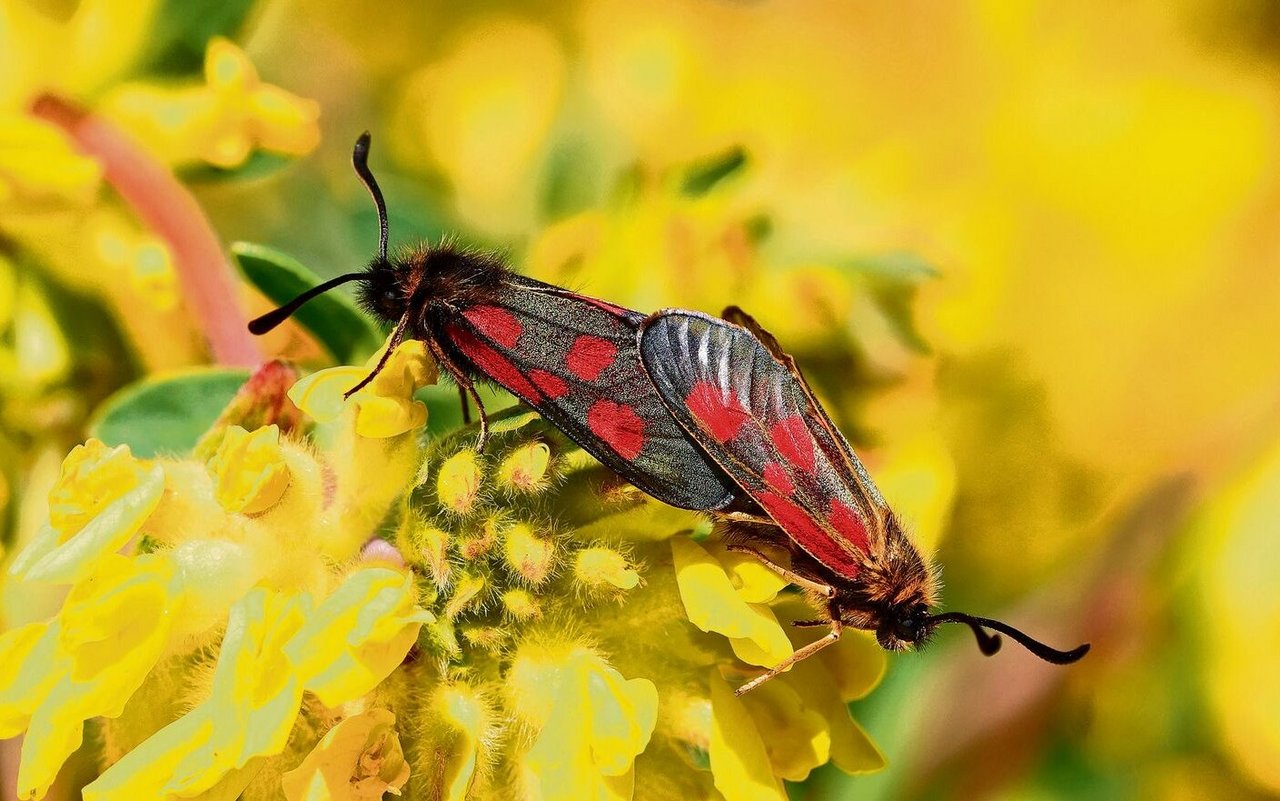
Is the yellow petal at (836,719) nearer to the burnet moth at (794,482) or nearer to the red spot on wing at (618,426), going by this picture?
the burnet moth at (794,482)

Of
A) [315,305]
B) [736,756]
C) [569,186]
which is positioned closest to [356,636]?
[736,756]

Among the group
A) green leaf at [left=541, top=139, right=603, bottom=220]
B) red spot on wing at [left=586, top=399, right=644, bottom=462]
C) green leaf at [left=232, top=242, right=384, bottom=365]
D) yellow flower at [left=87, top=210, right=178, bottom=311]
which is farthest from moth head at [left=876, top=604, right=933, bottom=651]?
yellow flower at [left=87, top=210, right=178, bottom=311]

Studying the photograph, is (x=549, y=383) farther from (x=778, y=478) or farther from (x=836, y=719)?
(x=836, y=719)

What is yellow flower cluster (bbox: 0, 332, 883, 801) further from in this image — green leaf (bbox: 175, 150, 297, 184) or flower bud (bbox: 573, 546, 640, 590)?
green leaf (bbox: 175, 150, 297, 184)

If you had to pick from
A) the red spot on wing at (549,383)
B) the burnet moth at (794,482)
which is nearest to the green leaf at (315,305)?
the red spot on wing at (549,383)

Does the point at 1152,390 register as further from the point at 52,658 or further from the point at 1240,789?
the point at 52,658

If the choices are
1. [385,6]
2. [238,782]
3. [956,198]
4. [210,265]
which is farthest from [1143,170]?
[238,782]
